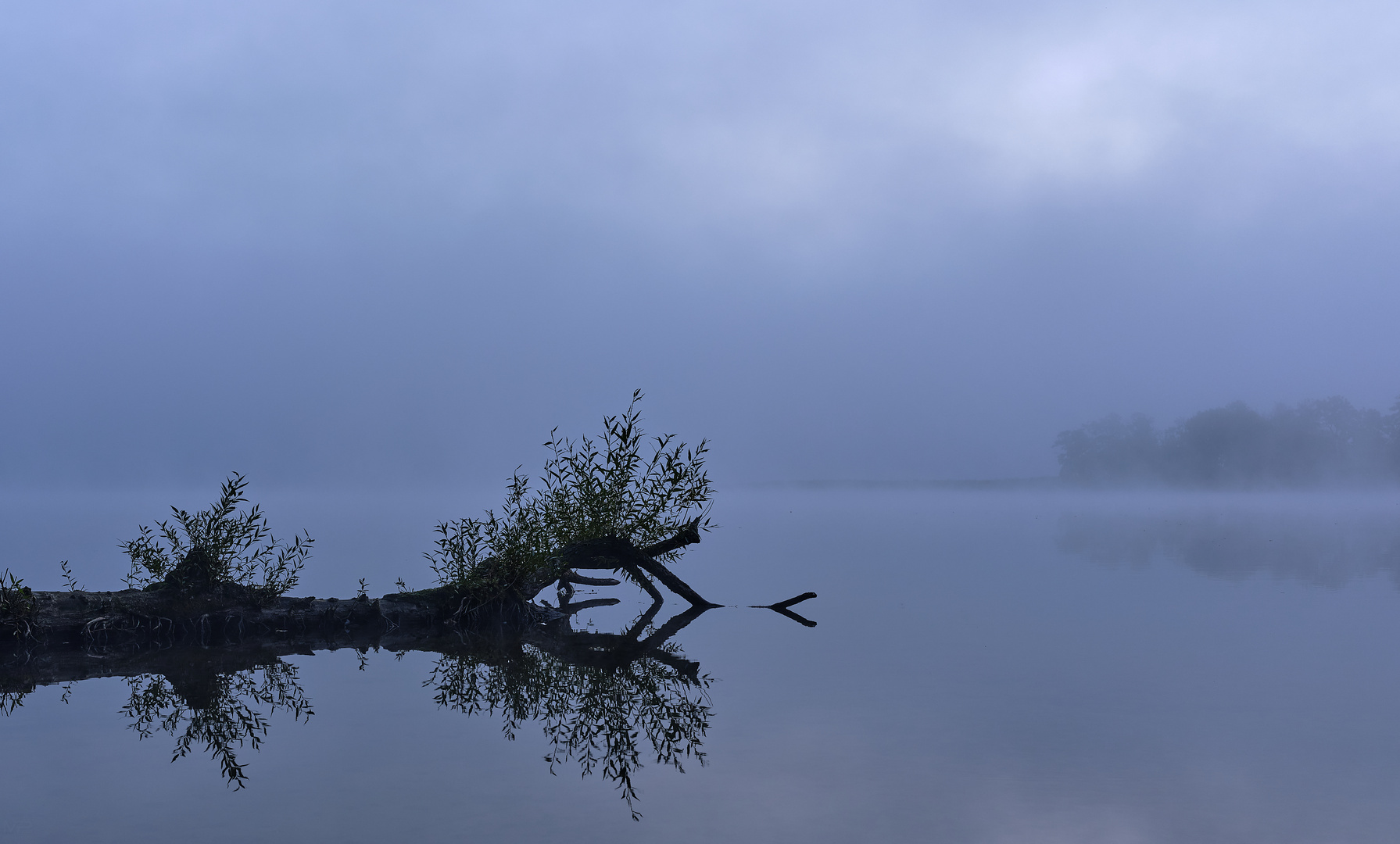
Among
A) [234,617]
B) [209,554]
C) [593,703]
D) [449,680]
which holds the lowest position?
[593,703]

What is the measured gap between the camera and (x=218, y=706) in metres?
14.9

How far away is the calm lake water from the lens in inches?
378

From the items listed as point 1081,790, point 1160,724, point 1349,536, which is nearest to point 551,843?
point 1081,790

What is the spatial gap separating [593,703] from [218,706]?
5.73 metres

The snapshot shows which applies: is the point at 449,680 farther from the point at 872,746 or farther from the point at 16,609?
the point at 16,609

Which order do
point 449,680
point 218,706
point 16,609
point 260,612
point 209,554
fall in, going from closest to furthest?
point 218,706 → point 449,680 → point 16,609 → point 209,554 → point 260,612

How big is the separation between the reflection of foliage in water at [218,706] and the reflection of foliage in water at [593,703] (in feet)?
8.12

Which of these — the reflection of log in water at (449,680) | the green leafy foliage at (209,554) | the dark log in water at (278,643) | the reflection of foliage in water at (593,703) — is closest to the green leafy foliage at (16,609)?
the dark log in water at (278,643)

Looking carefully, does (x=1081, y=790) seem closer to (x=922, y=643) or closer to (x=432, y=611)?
(x=922, y=643)

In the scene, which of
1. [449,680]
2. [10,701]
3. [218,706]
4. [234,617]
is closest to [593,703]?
[449,680]

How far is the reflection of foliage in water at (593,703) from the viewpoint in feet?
40.4

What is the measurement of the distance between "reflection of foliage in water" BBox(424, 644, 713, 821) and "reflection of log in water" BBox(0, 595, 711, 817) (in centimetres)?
3

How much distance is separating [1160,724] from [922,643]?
290 inches

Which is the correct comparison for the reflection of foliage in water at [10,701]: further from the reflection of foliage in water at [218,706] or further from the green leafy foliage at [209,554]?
the green leafy foliage at [209,554]
